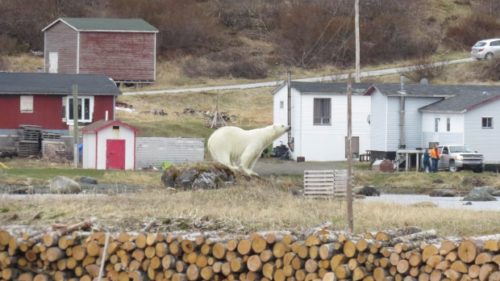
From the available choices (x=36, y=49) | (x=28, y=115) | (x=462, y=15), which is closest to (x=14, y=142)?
(x=28, y=115)

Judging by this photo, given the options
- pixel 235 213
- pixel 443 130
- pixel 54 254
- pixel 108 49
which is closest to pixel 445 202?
pixel 235 213

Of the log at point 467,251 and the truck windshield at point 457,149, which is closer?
the log at point 467,251

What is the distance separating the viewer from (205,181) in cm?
3241

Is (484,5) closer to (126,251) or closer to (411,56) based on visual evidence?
(411,56)

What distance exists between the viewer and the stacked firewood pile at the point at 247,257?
15461 millimetres

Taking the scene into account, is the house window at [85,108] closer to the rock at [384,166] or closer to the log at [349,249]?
the rock at [384,166]

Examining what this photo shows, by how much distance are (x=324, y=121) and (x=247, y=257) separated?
45647 mm

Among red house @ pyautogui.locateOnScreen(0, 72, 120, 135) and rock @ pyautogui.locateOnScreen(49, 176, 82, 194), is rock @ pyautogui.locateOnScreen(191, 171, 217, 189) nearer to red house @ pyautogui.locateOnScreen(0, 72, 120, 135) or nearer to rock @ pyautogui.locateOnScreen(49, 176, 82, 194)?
rock @ pyautogui.locateOnScreen(49, 176, 82, 194)

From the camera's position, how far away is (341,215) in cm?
Answer: 2366

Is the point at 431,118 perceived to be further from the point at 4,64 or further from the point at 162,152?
the point at 4,64

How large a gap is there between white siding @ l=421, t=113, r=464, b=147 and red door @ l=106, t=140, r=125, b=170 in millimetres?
16465

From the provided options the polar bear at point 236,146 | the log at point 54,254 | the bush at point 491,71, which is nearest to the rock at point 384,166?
the polar bear at point 236,146

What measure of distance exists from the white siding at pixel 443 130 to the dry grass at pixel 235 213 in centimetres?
3052

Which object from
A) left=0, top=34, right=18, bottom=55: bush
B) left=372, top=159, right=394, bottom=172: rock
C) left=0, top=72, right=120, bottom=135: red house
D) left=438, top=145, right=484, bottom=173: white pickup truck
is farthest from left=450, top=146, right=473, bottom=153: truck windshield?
left=0, top=34, right=18, bottom=55: bush
